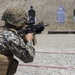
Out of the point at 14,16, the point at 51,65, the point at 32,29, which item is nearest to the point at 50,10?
the point at 51,65

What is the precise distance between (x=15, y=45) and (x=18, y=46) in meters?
0.02

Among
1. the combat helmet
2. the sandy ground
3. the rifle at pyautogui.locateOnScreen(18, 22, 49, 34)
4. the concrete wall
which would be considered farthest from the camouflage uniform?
the concrete wall

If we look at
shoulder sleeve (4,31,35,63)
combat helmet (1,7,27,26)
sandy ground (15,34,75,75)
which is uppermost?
combat helmet (1,7,27,26)

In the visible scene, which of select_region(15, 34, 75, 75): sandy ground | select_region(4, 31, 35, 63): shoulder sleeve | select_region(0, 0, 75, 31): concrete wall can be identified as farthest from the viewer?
select_region(0, 0, 75, 31): concrete wall

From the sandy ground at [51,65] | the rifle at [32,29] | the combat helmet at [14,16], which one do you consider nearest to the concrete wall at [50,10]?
the sandy ground at [51,65]

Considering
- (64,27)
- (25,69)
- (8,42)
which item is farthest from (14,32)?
(64,27)

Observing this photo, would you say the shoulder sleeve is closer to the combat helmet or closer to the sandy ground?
the combat helmet

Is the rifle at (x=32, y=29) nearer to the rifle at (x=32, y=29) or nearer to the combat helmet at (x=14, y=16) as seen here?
the rifle at (x=32, y=29)

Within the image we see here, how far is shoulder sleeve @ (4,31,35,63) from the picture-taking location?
2072 mm

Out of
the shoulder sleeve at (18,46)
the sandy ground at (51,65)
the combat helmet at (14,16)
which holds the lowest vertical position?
the sandy ground at (51,65)

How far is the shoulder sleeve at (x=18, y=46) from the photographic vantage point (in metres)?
2.07

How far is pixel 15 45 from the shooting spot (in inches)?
81.7

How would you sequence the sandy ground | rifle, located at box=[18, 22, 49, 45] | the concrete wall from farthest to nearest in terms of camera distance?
→ the concrete wall < the sandy ground < rifle, located at box=[18, 22, 49, 45]

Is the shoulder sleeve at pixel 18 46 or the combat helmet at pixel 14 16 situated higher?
the combat helmet at pixel 14 16
